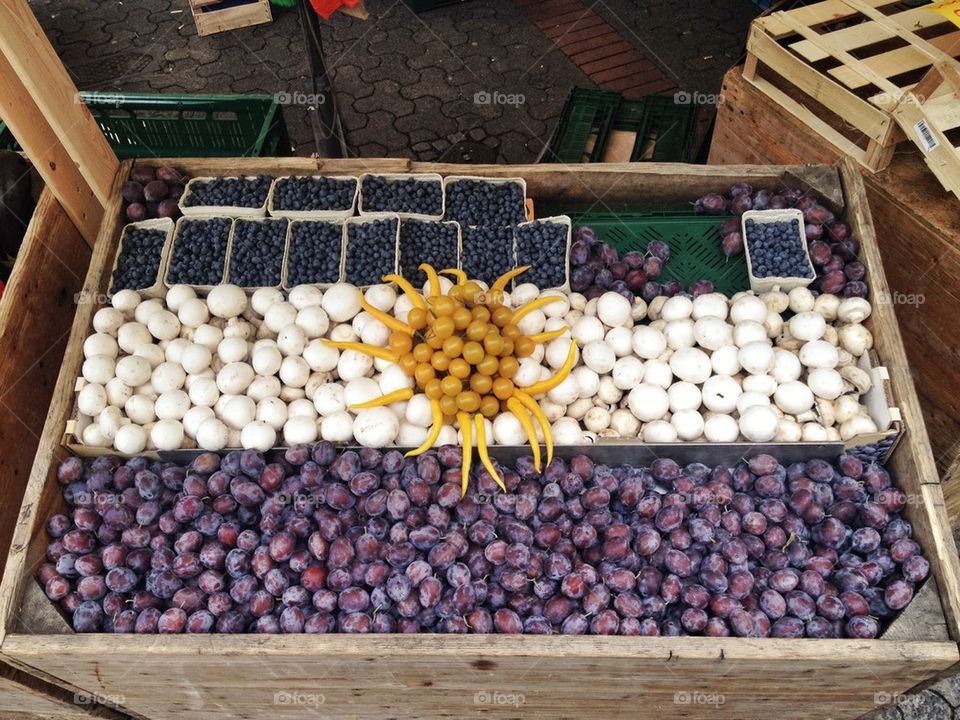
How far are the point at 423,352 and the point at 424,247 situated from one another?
650 millimetres

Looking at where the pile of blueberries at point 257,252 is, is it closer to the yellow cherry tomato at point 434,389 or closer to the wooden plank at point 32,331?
the wooden plank at point 32,331

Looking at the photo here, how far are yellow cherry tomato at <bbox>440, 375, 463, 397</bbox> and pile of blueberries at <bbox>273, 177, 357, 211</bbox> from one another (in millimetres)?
1001

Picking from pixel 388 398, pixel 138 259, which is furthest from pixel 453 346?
pixel 138 259

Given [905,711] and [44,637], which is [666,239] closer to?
[905,711]

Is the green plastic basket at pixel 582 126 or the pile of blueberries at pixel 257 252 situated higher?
the pile of blueberries at pixel 257 252

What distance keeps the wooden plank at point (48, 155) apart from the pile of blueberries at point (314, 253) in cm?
91

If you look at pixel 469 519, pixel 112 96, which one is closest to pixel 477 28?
pixel 112 96

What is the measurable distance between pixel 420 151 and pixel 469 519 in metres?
3.25

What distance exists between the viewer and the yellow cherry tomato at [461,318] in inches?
95.4

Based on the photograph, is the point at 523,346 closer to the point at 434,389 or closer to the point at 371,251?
the point at 434,389

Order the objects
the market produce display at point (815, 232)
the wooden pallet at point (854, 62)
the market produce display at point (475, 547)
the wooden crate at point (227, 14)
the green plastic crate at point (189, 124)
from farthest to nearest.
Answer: the wooden crate at point (227, 14), the green plastic crate at point (189, 124), the wooden pallet at point (854, 62), the market produce display at point (815, 232), the market produce display at point (475, 547)

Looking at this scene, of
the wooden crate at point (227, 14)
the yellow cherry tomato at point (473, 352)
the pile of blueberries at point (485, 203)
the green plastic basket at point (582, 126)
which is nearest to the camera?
the yellow cherry tomato at point (473, 352)

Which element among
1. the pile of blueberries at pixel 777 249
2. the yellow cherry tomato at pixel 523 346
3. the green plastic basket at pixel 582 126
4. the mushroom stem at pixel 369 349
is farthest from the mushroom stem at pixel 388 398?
the green plastic basket at pixel 582 126

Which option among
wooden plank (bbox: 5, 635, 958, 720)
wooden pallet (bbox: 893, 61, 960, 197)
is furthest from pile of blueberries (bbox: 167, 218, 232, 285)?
wooden pallet (bbox: 893, 61, 960, 197)
